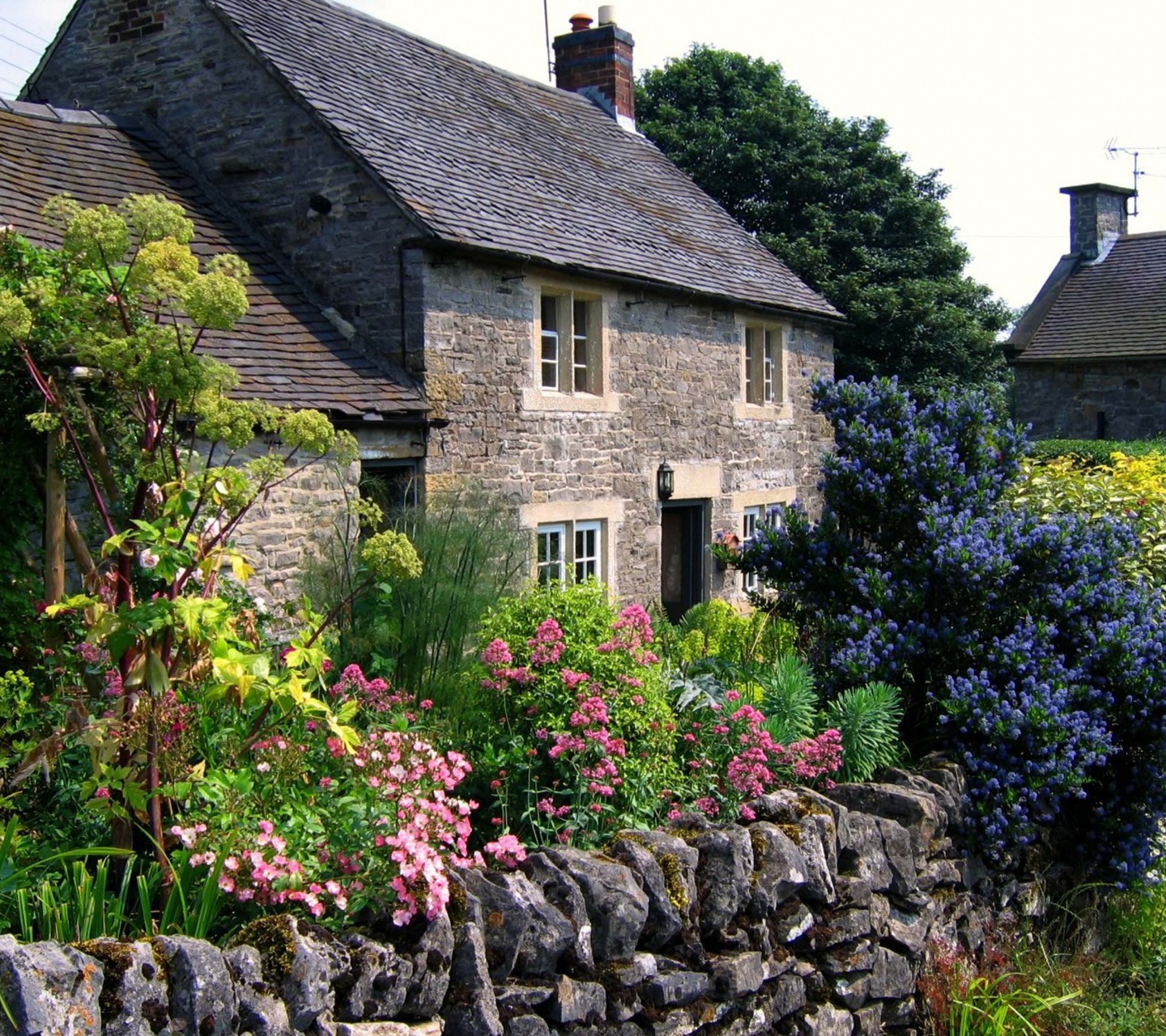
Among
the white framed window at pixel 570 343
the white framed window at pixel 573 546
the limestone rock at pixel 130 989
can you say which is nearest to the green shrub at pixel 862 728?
the limestone rock at pixel 130 989

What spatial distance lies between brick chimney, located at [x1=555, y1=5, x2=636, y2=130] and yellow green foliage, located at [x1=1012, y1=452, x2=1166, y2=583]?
1160 centimetres

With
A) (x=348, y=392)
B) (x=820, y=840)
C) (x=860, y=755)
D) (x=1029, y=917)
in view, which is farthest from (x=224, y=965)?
A: (x=348, y=392)

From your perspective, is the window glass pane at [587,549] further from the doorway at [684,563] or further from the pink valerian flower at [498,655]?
the pink valerian flower at [498,655]

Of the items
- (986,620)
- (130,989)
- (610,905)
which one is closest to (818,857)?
(610,905)

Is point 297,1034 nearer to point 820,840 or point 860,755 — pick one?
point 820,840

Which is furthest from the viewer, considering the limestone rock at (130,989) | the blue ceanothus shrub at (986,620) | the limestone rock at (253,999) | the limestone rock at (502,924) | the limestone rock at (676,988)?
the blue ceanothus shrub at (986,620)

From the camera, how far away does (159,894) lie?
4250mm

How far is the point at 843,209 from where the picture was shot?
2780 centimetres

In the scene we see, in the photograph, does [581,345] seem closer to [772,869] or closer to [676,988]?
[772,869]

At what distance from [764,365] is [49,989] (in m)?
14.7

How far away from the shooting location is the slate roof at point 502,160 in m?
12.1

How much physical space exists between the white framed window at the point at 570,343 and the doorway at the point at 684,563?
2.63 m

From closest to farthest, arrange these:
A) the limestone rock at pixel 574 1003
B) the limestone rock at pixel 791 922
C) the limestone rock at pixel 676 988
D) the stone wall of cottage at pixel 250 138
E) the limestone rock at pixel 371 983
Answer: the limestone rock at pixel 371 983, the limestone rock at pixel 574 1003, the limestone rock at pixel 676 988, the limestone rock at pixel 791 922, the stone wall of cottage at pixel 250 138

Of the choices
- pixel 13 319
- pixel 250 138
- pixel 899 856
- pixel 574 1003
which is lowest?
pixel 574 1003
